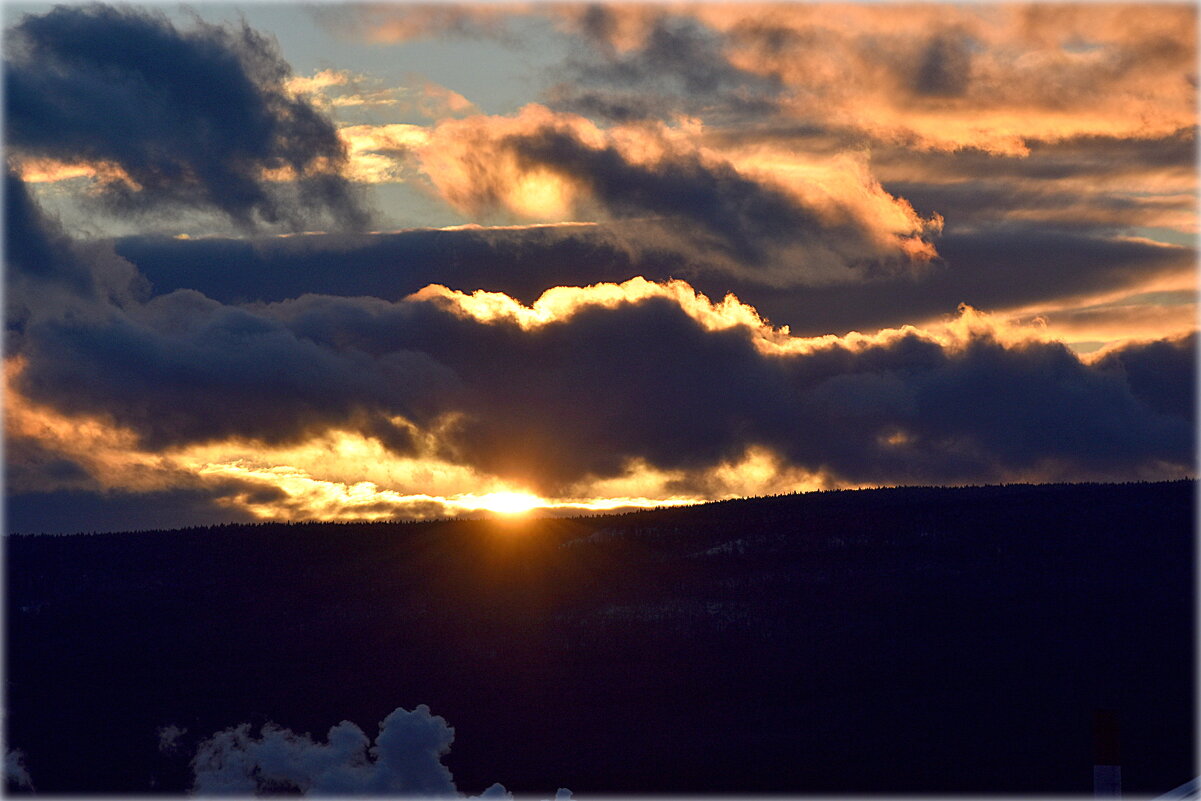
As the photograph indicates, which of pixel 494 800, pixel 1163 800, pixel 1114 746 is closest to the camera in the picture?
pixel 1163 800

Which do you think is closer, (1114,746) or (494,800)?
(1114,746)

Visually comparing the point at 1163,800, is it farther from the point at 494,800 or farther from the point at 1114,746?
the point at 494,800

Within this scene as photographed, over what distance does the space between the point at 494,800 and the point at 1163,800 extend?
142m

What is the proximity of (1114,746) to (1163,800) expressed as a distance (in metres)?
6.74

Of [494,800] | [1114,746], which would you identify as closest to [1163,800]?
[1114,746]

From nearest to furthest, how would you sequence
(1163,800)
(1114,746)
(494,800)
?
(1163,800)
(1114,746)
(494,800)

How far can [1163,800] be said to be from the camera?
2683cm

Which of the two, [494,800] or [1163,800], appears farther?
[494,800]

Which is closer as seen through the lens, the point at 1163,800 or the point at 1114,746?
the point at 1163,800

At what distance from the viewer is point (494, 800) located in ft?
533

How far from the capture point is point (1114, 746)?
33406 mm
